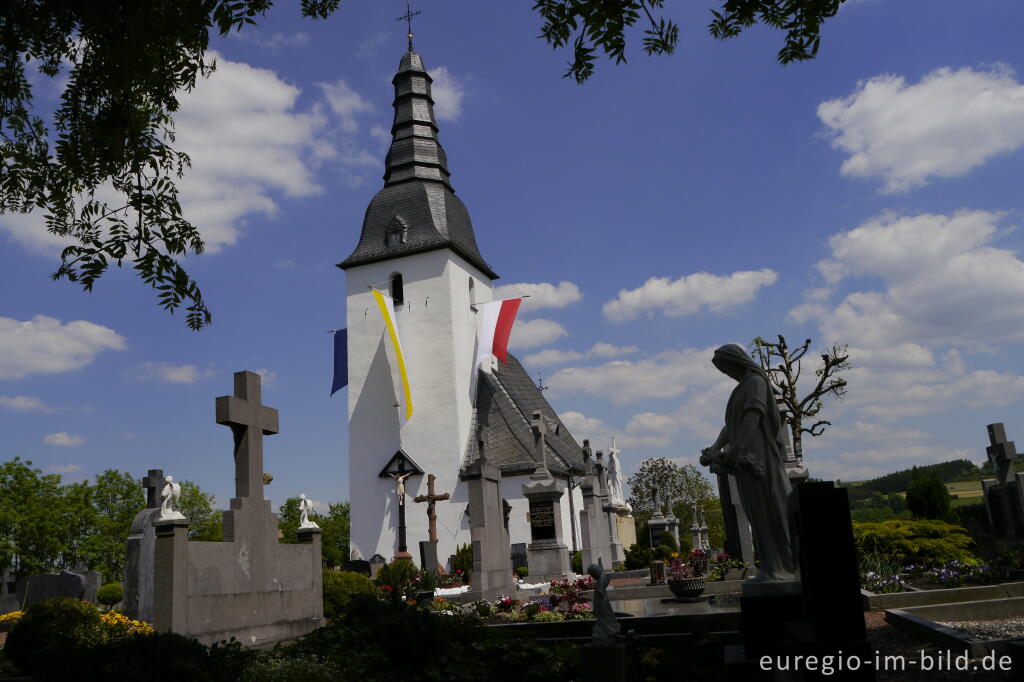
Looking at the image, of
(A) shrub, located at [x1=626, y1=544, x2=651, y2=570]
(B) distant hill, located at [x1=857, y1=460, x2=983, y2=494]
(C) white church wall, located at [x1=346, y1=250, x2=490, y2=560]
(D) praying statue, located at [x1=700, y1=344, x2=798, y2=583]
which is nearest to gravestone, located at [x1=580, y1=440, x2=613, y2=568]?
(A) shrub, located at [x1=626, y1=544, x2=651, y2=570]

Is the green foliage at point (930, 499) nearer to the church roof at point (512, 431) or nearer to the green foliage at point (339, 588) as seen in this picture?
the church roof at point (512, 431)

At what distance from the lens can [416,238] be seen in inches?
1334

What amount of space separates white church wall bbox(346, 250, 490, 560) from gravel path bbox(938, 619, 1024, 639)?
22612 millimetres

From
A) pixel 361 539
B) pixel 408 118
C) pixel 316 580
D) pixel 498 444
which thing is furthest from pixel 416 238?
pixel 316 580

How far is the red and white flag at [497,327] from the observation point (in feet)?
104

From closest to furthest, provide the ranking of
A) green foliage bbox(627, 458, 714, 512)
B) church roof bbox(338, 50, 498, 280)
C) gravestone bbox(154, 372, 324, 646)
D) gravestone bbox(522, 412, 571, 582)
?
gravestone bbox(154, 372, 324, 646) → gravestone bbox(522, 412, 571, 582) → church roof bbox(338, 50, 498, 280) → green foliage bbox(627, 458, 714, 512)

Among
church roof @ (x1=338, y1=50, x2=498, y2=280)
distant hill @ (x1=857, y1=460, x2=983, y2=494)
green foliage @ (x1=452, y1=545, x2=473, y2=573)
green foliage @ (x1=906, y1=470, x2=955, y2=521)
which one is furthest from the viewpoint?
distant hill @ (x1=857, y1=460, x2=983, y2=494)

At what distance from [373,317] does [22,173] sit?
2901cm

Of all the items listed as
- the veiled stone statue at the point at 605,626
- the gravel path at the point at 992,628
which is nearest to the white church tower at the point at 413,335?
the gravel path at the point at 992,628

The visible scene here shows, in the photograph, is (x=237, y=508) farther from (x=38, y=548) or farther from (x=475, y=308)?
(x=38, y=548)

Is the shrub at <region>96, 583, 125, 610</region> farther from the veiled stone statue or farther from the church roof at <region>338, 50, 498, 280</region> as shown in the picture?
the veiled stone statue

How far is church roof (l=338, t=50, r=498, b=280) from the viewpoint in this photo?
1344 inches

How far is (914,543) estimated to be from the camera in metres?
12.8

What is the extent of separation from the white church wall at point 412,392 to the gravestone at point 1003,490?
1769cm
